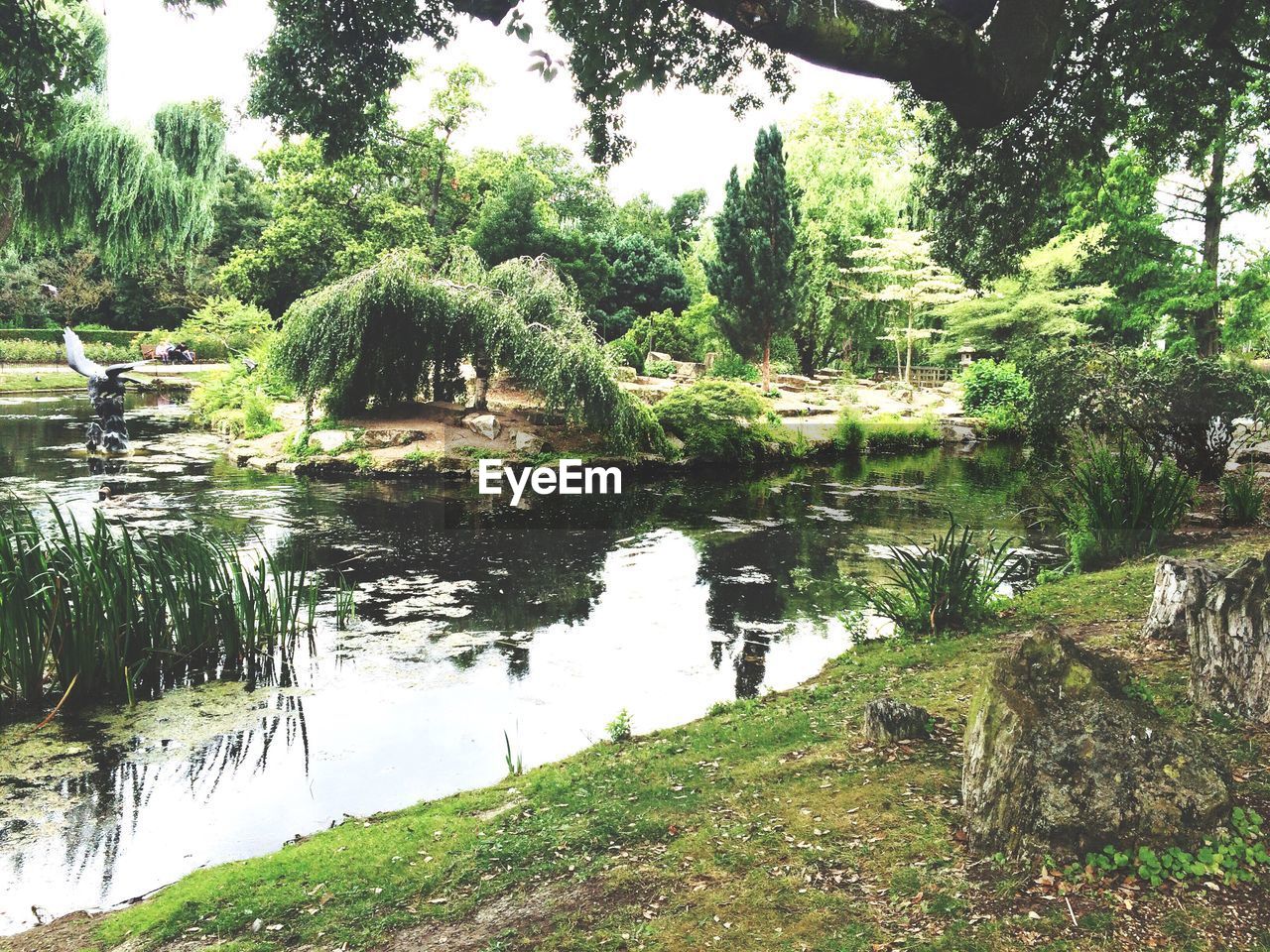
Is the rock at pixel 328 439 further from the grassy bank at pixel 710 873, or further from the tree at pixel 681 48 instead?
the grassy bank at pixel 710 873

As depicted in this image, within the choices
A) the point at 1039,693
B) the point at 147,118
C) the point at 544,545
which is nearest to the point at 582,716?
the point at 1039,693

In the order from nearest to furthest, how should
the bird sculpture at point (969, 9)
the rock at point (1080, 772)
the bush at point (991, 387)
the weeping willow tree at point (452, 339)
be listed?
the rock at point (1080, 772)
the bird sculpture at point (969, 9)
the weeping willow tree at point (452, 339)
the bush at point (991, 387)

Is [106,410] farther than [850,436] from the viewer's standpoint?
No

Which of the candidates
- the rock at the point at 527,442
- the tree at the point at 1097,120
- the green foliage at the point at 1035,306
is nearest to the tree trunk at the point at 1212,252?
the green foliage at the point at 1035,306

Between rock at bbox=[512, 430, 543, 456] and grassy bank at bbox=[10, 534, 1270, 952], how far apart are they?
37.3 feet

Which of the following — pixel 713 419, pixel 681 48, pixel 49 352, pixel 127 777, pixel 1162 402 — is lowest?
pixel 127 777

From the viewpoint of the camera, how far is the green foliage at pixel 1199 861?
226cm

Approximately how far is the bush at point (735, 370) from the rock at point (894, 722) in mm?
21189

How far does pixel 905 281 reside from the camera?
26406 millimetres

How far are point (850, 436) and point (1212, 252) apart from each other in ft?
34.9

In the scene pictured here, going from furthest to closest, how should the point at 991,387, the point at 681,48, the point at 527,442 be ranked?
the point at 991,387, the point at 527,442, the point at 681,48

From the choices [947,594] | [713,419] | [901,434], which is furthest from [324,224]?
[947,594]

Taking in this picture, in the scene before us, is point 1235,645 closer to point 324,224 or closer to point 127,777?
point 127,777

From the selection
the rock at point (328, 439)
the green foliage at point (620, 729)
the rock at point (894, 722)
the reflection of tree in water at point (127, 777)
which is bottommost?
the reflection of tree in water at point (127, 777)
